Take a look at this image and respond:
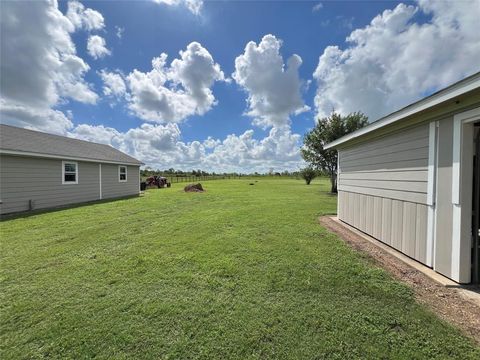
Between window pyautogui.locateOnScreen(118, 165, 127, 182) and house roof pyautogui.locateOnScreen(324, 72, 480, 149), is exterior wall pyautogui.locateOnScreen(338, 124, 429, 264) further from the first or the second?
window pyautogui.locateOnScreen(118, 165, 127, 182)

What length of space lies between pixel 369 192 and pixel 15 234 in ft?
30.8

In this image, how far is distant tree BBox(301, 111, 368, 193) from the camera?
1870 cm

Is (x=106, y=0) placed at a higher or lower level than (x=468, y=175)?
higher

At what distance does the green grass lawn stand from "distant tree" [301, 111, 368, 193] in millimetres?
15851

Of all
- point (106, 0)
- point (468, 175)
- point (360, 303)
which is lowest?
point (360, 303)

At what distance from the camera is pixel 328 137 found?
18812 mm

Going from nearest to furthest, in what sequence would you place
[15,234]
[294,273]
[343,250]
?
[294,273], [343,250], [15,234]

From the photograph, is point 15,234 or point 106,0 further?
point 106,0

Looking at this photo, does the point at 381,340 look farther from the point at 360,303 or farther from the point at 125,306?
the point at 125,306

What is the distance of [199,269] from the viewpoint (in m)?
3.52

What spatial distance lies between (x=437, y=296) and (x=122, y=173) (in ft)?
54.4

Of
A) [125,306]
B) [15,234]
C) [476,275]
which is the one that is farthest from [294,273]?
[15,234]

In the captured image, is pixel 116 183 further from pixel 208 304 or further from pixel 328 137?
pixel 328 137

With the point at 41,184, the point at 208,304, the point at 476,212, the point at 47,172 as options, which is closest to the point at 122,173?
the point at 47,172
